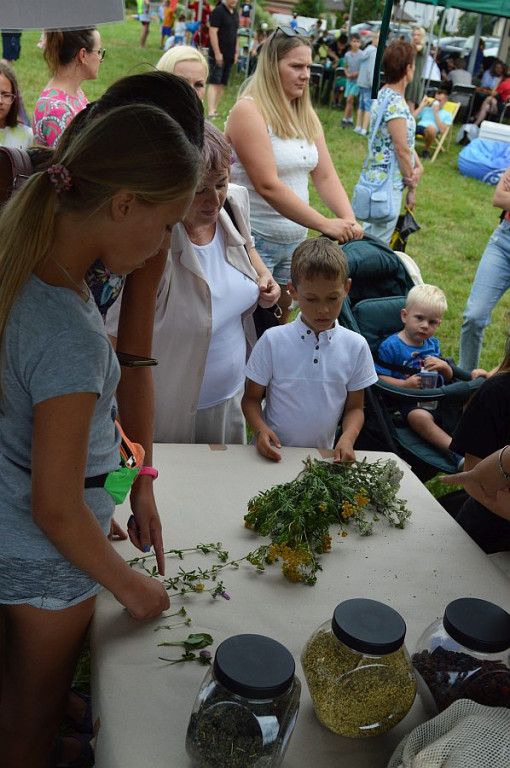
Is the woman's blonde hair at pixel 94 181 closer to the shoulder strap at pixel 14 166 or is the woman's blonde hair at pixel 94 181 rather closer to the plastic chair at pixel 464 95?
the shoulder strap at pixel 14 166

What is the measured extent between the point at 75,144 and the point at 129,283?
0.54 metres

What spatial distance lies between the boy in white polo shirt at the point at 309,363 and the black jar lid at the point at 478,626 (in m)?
1.16

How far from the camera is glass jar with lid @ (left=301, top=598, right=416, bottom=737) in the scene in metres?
1.18

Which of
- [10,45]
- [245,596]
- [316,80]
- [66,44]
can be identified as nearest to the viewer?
[245,596]

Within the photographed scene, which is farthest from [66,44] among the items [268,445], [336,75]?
[336,75]

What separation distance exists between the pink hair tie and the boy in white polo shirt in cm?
132

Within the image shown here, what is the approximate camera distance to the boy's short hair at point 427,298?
3.32 metres

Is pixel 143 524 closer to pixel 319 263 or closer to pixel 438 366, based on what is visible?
pixel 319 263

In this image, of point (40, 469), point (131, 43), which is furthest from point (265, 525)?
point (131, 43)

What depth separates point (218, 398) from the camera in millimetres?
2539

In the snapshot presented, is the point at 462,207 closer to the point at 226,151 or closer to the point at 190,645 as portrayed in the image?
the point at 226,151

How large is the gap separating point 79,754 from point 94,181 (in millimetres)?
1341

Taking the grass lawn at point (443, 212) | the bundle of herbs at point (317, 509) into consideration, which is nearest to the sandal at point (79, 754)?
the bundle of herbs at point (317, 509)

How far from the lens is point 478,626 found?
4.01 feet
